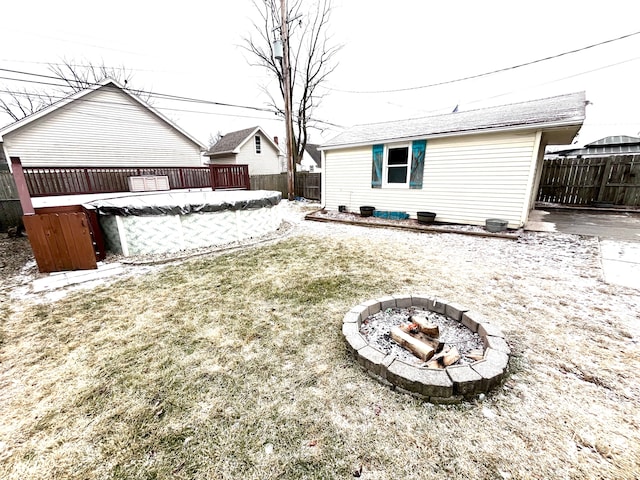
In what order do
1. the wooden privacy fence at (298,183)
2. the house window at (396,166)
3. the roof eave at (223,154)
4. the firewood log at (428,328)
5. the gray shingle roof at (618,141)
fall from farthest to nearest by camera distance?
the roof eave at (223,154) < the wooden privacy fence at (298,183) < the gray shingle roof at (618,141) < the house window at (396,166) < the firewood log at (428,328)

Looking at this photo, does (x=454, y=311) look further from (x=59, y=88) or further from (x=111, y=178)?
(x=59, y=88)

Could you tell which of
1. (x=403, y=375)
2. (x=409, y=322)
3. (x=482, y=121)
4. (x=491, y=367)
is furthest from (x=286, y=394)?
(x=482, y=121)

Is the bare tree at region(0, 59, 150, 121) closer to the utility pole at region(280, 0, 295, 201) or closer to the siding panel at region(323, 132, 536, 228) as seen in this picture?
the utility pole at region(280, 0, 295, 201)

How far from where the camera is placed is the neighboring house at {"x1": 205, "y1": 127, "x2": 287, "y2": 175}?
747 inches

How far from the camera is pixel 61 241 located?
4219mm

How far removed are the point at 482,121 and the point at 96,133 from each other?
47.8 ft

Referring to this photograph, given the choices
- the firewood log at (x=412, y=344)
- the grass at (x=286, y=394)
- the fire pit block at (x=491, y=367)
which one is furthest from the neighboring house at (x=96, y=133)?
the fire pit block at (x=491, y=367)

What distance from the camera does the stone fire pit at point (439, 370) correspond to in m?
1.74

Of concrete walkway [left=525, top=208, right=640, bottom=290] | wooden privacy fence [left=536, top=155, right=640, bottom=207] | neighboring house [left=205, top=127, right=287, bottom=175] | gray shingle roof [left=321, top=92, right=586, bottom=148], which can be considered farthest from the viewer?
neighboring house [left=205, top=127, right=287, bottom=175]

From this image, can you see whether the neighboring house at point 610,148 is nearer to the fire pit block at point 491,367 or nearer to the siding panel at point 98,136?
the fire pit block at point 491,367

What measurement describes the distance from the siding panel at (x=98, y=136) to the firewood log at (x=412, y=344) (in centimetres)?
1423

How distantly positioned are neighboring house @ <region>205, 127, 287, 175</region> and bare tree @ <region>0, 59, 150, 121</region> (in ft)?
20.2

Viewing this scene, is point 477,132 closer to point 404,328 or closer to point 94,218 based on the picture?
point 404,328

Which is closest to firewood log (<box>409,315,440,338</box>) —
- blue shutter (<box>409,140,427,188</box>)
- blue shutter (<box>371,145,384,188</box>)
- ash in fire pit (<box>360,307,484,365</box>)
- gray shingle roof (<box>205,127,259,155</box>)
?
ash in fire pit (<box>360,307,484,365</box>)
